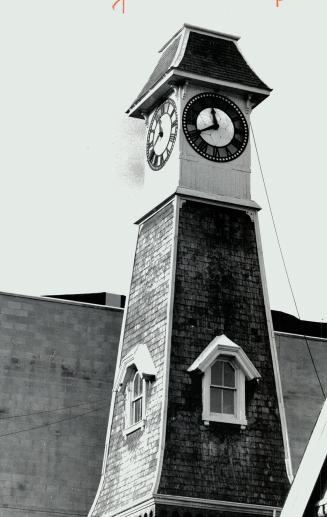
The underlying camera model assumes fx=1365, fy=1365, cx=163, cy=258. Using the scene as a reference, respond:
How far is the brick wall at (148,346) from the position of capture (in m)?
36.3

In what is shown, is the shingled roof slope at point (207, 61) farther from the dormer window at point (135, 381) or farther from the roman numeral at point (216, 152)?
the dormer window at point (135, 381)

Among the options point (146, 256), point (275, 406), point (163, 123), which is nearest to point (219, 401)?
point (275, 406)

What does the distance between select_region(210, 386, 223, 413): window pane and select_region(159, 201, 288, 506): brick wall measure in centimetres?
44

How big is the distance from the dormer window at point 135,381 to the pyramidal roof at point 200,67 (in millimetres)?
7801

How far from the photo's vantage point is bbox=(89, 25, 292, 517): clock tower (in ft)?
118

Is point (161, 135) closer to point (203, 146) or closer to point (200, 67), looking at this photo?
point (203, 146)

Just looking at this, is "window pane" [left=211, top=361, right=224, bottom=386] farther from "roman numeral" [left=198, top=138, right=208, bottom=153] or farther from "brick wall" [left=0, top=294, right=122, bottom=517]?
"brick wall" [left=0, top=294, right=122, bottom=517]

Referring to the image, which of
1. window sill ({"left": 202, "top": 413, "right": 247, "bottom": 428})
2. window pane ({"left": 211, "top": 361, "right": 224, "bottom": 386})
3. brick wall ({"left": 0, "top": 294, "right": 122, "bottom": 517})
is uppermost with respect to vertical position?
brick wall ({"left": 0, "top": 294, "right": 122, "bottom": 517})

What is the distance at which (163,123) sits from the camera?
1598 inches

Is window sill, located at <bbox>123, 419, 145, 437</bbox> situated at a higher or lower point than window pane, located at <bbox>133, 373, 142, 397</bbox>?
lower

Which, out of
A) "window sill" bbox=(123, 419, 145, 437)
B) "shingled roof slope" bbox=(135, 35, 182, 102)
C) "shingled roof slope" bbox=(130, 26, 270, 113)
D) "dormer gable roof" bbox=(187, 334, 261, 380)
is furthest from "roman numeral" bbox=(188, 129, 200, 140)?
"window sill" bbox=(123, 419, 145, 437)

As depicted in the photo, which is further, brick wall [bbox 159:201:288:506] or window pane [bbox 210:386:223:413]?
window pane [bbox 210:386:223:413]

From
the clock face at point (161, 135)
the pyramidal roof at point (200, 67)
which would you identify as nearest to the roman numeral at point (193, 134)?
the clock face at point (161, 135)

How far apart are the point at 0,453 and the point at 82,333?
16.3 ft
